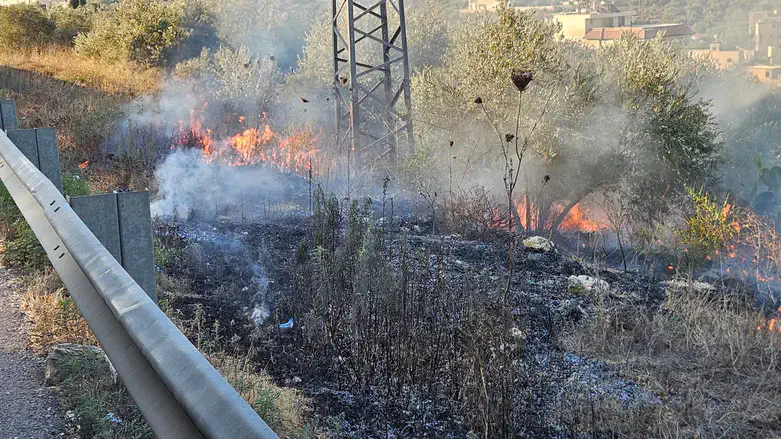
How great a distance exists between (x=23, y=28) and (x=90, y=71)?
5.80 meters

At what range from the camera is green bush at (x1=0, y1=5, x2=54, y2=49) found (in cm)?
2603

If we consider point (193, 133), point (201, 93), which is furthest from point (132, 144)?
point (201, 93)

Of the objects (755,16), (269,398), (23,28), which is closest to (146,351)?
(269,398)

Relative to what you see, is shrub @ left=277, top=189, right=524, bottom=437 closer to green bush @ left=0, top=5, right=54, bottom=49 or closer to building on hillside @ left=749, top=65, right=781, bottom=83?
green bush @ left=0, top=5, right=54, bottom=49

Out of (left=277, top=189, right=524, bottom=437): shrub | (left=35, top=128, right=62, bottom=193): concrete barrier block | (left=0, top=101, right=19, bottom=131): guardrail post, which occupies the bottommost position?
(left=277, top=189, right=524, bottom=437): shrub

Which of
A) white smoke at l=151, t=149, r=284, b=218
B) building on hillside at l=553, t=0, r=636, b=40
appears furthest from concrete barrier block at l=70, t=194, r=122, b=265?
building on hillside at l=553, t=0, r=636, b=40

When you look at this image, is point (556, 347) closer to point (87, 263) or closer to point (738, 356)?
point (738, 356)

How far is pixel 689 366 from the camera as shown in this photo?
272 inches

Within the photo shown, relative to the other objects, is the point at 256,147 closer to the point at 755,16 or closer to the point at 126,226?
the point at 126,226

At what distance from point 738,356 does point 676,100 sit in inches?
468

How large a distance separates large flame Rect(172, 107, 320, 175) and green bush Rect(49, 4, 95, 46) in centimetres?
1271

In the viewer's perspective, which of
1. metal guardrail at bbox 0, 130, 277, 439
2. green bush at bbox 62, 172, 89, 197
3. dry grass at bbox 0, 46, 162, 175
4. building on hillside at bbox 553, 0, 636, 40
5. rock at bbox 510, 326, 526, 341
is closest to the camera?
metal guardrail at bbox 0, 130, 277, 439

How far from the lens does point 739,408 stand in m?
6.14

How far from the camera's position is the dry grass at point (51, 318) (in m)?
3.81
